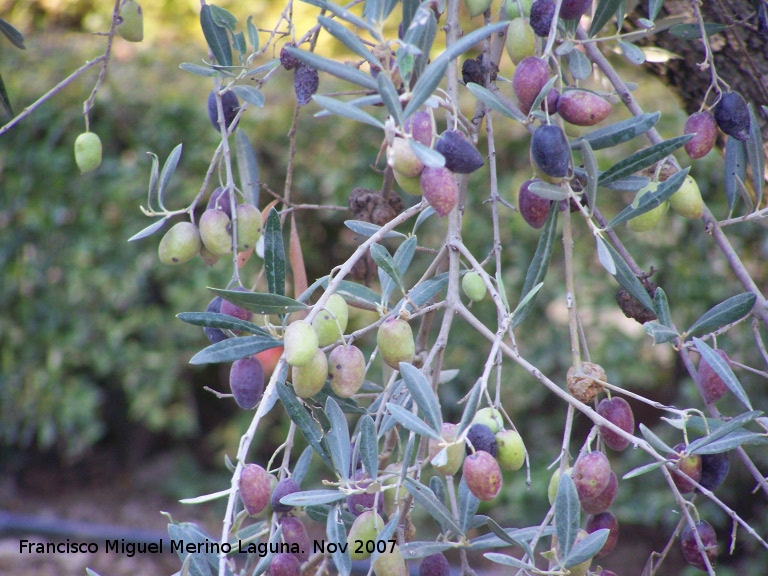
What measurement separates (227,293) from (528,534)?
428mm

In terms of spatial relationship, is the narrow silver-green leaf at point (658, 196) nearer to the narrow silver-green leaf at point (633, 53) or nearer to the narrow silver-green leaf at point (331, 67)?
the narrow silver-green leaf at point (633, 53)

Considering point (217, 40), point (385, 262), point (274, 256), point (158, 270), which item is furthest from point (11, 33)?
point (158, 270)

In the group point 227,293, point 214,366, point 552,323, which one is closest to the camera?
point 227,293

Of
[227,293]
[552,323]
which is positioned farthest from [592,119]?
[552,323]

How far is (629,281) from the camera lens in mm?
828

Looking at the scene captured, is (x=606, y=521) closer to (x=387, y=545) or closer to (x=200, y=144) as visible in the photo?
(x=387, y=545)

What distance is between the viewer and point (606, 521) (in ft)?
2.64

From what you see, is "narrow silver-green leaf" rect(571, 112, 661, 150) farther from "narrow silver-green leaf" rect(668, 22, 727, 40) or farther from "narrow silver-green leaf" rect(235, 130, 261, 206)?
"narrow silver-green leaf" rect(235, 130, 261, 206)

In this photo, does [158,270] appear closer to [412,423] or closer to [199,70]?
[199,70]

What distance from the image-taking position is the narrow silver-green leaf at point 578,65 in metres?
0.84

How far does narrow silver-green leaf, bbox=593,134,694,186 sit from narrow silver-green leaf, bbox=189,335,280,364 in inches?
16.3

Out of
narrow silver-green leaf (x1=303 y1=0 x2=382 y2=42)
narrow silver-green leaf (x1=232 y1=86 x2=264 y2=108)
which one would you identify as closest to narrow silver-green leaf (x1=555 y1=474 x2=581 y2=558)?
narrow silver-green leaf (x1=303 y1=0 x2=382 y2=42)

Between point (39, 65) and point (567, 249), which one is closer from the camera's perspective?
point (567, 249)

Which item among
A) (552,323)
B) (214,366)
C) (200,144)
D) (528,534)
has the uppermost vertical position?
(200,144)
